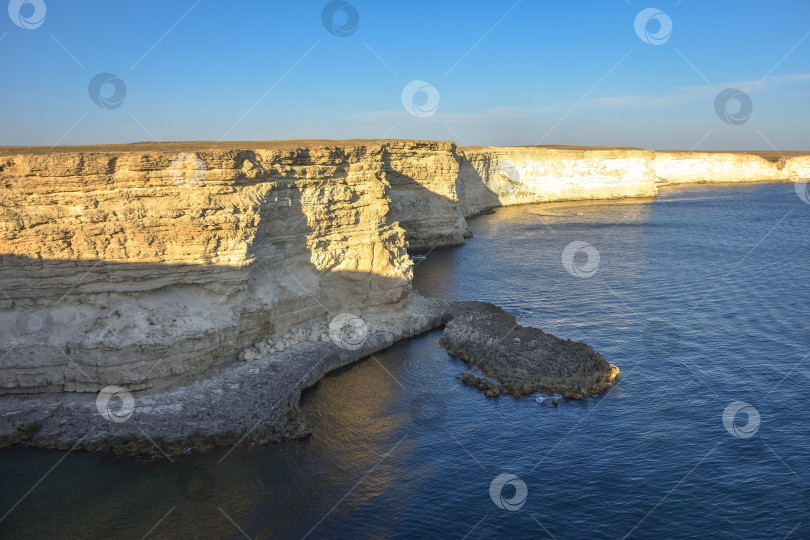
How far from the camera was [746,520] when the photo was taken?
1708 cm

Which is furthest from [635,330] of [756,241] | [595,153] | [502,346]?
[595,153]
